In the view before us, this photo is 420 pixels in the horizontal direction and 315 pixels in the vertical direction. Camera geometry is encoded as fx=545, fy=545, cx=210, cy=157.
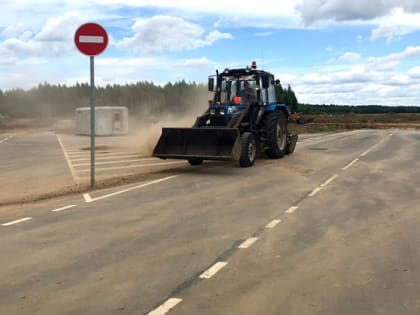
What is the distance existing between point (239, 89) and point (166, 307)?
500 inches

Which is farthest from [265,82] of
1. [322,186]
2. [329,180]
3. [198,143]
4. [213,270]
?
[213,270]

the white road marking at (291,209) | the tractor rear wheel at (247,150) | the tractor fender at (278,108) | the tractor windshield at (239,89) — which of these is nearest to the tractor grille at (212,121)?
the tractor windshield at (239,89)

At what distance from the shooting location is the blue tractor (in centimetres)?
1412

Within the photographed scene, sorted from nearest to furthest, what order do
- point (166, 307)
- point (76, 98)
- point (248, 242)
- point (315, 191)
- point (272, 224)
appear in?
point (166, 307)
point (248, 242)
point (272, 224)
point (315, 191)
point (76, 98)

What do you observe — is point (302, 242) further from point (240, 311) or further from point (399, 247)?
point (240, 311)

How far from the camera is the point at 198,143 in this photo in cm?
1440

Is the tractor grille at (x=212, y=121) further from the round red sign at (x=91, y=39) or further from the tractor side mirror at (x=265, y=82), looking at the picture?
the round red sign at (x=91, y=39)

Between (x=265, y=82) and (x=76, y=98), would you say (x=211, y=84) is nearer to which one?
(x=265, y=82)

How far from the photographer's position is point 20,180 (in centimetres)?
1310

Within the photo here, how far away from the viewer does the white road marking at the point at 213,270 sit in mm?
5324

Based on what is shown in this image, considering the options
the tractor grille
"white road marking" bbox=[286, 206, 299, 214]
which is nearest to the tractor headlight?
the tractor grille

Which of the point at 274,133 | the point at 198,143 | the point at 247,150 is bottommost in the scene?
the point at 247,150

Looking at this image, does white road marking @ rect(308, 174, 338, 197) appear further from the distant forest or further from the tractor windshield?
the distant forest

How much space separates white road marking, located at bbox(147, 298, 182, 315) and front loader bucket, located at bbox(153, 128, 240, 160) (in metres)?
9.00
